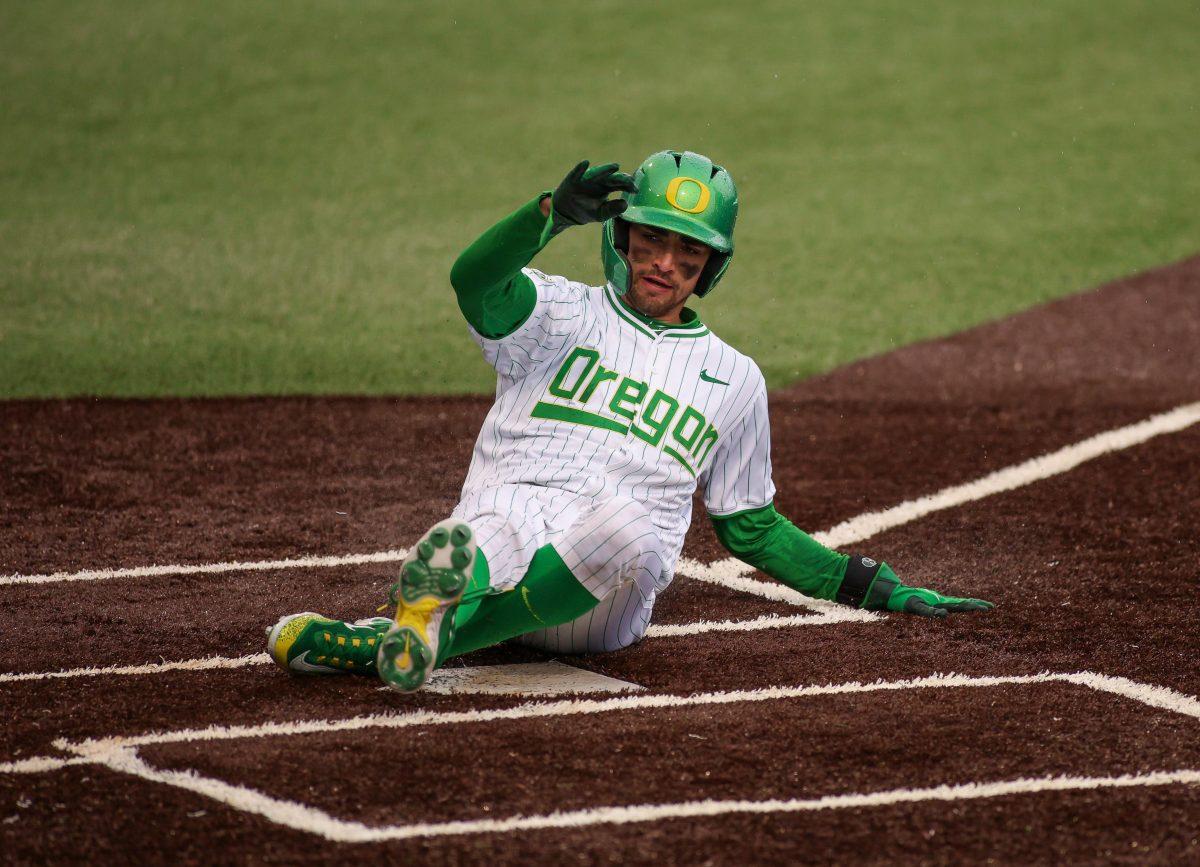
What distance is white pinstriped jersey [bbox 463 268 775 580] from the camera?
3.65 m

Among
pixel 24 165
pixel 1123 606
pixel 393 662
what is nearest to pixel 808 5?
pixel 24 165

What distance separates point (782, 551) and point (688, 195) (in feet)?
3.03

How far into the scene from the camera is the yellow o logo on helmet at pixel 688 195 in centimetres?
A: 377

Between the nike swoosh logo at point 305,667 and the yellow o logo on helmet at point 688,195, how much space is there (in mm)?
1342

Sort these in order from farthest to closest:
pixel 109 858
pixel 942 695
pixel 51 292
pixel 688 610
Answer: pixel 51 292 < pixel 688 610 < pixel 942 695 < pixel 109 858

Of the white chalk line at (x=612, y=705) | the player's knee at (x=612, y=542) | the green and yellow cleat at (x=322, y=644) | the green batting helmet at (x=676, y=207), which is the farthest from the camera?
the green batting helmet at (x=676, y=207)

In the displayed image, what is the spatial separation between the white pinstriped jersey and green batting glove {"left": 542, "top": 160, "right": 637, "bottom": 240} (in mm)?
329

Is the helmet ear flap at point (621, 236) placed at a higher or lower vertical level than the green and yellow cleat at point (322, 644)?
higher

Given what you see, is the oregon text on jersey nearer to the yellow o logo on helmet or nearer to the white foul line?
the yellow o logo on helmet

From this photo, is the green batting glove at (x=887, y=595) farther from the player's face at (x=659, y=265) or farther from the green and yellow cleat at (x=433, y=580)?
the green and yellow cleat at (x=433, y=580)

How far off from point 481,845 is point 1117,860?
104cm

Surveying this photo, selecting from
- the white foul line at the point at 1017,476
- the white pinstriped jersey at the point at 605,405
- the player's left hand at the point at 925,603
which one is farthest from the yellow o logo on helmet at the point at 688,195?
the white foul line at the point at 1017,476

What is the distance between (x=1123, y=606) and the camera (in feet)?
13.7

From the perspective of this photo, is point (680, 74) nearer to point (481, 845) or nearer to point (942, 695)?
point (942, 695)
